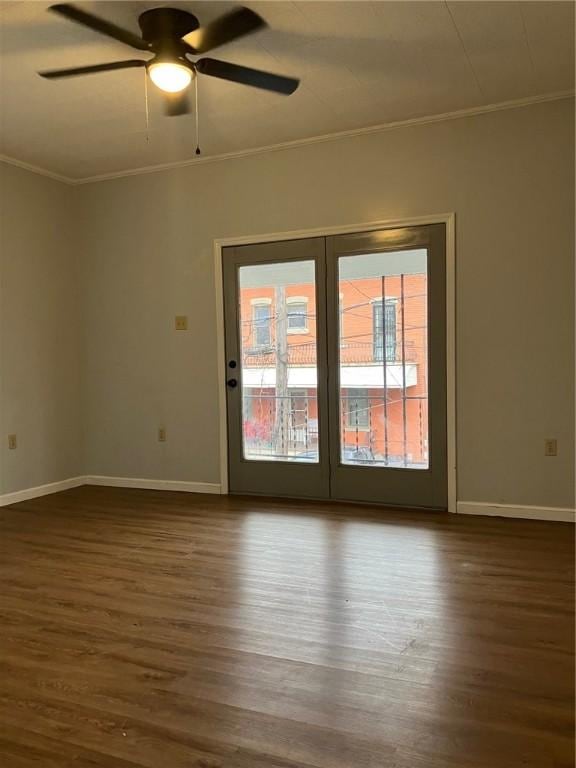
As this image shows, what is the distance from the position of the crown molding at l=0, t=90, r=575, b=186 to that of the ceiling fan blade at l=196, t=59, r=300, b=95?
55.3 inches

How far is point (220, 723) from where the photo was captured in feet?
5.78

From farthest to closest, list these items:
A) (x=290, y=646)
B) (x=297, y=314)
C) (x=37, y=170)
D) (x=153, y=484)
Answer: (x=153, y=484)
(x=37, y=170)
(x=297, y=314)
(x=290, y=646)

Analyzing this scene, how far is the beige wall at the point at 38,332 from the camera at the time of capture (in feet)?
15.3

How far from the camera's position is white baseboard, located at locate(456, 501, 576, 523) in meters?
3.79

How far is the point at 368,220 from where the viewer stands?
4.25 m

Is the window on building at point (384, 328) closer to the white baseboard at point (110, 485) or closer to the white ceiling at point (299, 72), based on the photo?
the white ceiling at point (299, 72)

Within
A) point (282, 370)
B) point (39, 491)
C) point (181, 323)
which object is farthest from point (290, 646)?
point (39, 491)

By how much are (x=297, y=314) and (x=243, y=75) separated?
197 cm

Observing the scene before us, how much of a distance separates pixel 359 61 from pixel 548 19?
0.93m

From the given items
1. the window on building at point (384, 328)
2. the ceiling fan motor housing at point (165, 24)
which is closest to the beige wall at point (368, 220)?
the window on building at point (384, 328)

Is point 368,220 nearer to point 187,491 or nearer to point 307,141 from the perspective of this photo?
point 307,141

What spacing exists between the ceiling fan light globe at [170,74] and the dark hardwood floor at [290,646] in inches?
92.3

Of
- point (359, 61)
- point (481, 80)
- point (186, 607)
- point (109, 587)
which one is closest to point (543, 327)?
point (481, 80)

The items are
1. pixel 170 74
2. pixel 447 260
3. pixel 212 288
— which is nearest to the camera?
pixel 170 74
